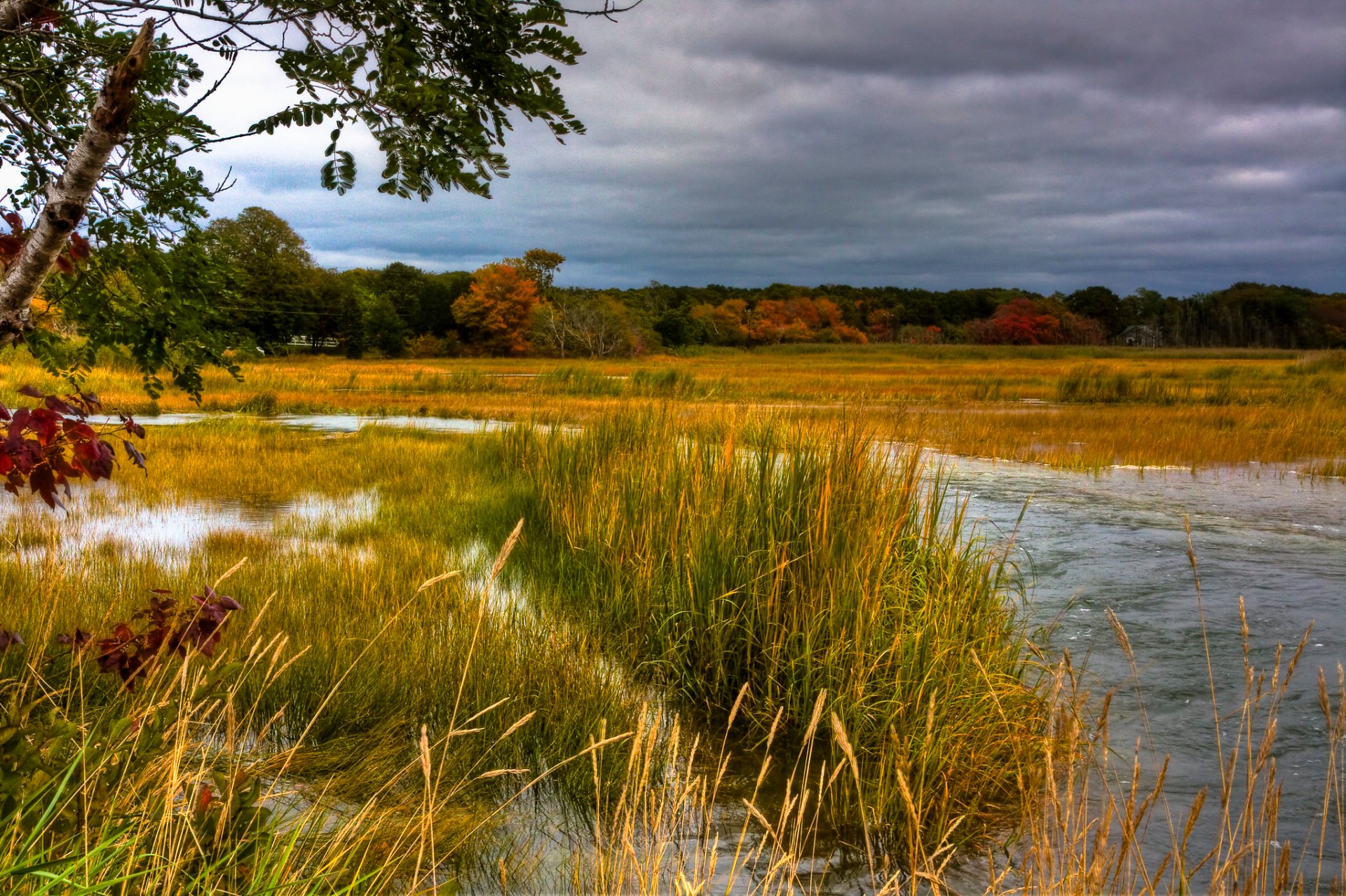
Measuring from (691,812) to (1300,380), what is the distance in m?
33.3

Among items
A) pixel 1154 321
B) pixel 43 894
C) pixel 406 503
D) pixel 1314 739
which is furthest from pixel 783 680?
pixel 1154 321

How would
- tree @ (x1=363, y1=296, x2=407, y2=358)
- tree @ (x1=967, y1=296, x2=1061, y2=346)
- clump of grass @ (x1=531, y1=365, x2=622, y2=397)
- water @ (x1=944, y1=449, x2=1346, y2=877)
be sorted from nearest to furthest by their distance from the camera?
1. water @ (x1=944, y1=449, x2=1346, y2=877)
2. clump of grass @ (x1=531, y1=365, x2=622, y2=397)
3. tree @ (x1=363, y1=296, x2=407, y2=358)
4. tree @ (x1=967, y1=296, x2=1061, y2=346)

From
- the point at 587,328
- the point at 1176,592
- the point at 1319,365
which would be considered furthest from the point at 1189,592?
the point at 587,328

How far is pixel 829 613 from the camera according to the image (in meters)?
4.28

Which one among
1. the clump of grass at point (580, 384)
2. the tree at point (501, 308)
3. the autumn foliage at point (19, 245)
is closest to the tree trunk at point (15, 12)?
the autumn foliage at point (19, 245)

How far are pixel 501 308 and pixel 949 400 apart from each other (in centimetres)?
4278

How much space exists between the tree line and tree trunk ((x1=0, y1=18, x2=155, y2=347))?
35109 mm

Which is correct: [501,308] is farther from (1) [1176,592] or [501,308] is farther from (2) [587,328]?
(1) [1176,592]

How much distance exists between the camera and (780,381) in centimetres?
3550

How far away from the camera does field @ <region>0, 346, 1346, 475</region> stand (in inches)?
560

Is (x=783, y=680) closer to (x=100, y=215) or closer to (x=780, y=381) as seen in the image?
(x=100, y=215)

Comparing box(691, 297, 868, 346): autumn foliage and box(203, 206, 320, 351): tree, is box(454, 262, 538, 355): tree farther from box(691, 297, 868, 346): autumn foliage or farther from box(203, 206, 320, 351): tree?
box(691, 297, 868, 346): autumn foliage

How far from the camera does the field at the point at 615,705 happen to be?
210 centimetres

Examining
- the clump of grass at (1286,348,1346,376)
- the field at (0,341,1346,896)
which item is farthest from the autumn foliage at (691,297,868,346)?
the field at (0,341,1346,896)
